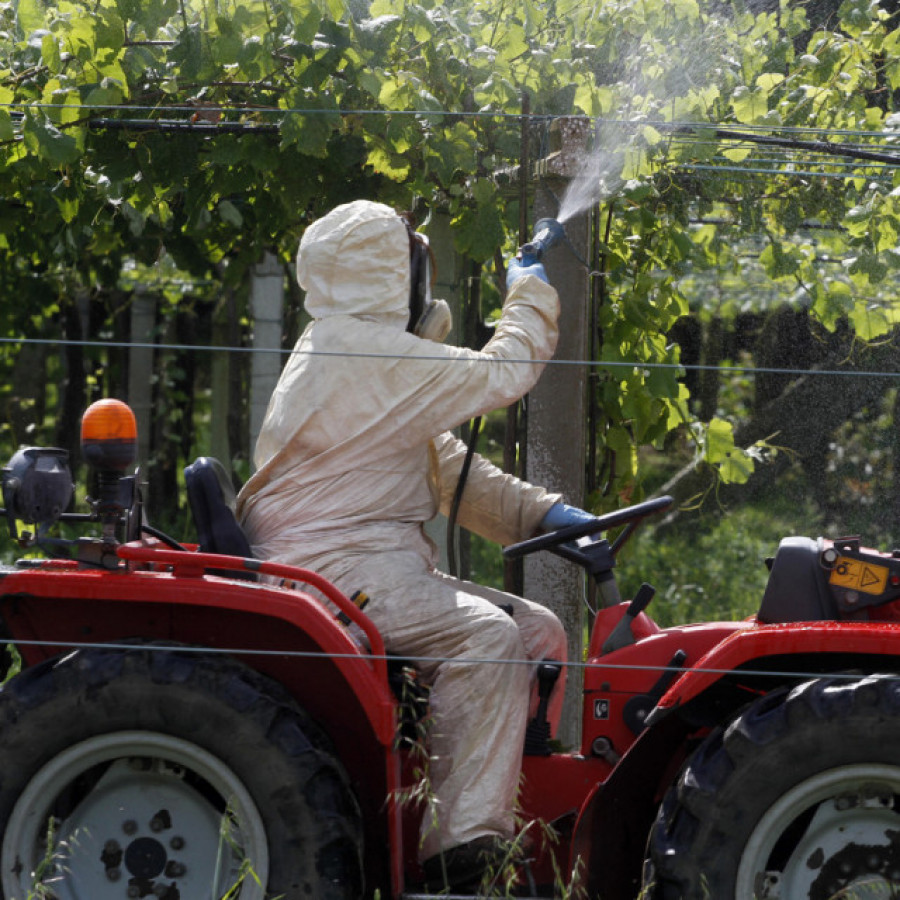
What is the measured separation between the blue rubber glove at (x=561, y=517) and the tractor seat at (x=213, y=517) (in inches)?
29.8

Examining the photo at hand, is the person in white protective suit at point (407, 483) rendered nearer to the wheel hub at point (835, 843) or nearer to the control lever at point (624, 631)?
the control lever at point (624, 631)

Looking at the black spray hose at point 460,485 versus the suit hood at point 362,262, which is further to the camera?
the black spray hose at point 460,485

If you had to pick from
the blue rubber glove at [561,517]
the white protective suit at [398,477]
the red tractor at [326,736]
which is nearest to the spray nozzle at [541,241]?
the white protective suit at [398,477]

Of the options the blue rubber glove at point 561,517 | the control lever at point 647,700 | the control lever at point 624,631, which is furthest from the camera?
the blue rubber glove at point 561,517

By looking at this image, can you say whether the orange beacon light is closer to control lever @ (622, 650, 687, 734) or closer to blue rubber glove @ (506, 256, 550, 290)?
blue rubber glove @ (506, 256, 550, 290)

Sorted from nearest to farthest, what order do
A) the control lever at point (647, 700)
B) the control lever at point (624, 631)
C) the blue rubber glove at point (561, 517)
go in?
the control lever at point (647, 700) → the control lever at point (624, 631) → the blue rubber glove at point (561, 517)

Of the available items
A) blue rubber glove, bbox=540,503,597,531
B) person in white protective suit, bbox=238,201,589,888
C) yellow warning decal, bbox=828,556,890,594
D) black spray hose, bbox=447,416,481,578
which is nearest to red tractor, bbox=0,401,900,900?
yellow warning decal, bbox=828,556,890,594

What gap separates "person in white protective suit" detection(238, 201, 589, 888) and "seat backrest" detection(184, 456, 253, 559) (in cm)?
12

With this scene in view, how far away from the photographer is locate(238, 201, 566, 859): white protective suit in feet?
10.5

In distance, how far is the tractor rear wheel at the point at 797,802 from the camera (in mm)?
2848

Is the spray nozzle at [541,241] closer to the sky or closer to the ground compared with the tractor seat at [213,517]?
closer to the sky

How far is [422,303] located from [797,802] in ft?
4.90

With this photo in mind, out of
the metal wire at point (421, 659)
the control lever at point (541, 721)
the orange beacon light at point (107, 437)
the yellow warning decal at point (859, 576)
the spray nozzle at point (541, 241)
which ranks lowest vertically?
the control lever at point (541, 721)

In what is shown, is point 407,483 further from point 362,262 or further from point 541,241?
point 541,241
